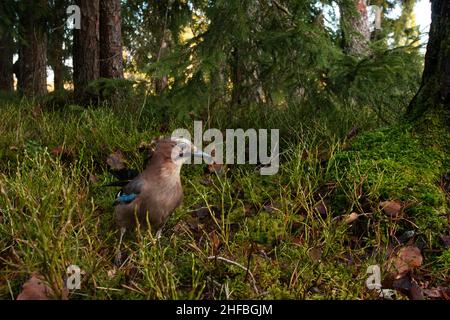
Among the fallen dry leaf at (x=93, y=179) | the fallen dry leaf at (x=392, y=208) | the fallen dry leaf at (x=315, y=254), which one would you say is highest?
the fallen dry leaf at (x=93, y=179)

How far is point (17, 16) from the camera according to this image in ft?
31.6

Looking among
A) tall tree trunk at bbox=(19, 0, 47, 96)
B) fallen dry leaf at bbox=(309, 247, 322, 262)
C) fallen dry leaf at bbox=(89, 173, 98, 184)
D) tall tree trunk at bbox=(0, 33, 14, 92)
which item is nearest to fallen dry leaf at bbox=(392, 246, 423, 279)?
fallen dry leaf at bbox=(309, 247, 322, 262)

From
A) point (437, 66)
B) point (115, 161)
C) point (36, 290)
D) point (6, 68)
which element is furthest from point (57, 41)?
point (36, 290)

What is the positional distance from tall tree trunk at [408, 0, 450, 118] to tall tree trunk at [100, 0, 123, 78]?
17.3ft

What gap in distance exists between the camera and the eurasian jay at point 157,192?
335 centimetres

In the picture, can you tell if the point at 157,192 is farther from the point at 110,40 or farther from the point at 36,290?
the point at 110,40

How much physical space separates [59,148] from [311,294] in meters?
3.36

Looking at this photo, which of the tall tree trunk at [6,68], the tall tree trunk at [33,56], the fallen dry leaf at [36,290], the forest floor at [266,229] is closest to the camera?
the fallen dry leaf at [36,290]

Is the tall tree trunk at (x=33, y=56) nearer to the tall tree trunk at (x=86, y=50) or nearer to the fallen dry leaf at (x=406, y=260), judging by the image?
the tall tree trunk at (x=86, y=50)

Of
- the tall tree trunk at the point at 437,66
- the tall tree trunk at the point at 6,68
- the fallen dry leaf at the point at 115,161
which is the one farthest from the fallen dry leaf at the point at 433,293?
the tall tree trunk at the point at 6,68

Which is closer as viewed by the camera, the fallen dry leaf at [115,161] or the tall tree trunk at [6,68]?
the fallen dry leaf at [115,161]

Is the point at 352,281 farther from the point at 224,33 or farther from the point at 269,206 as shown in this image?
the point at 224,33

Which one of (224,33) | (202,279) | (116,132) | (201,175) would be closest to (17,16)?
(116,132)

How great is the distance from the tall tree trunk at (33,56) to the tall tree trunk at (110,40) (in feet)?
8.76
